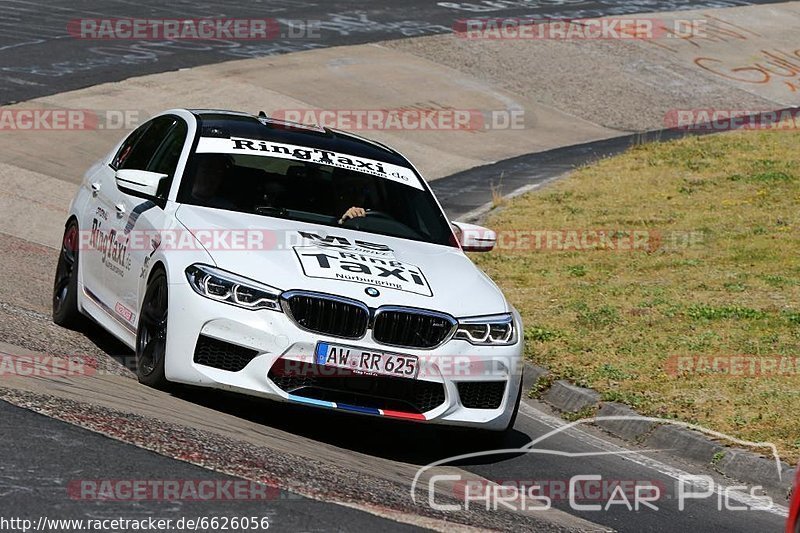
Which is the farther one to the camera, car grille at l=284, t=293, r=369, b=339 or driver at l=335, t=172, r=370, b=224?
driver at l=335, t=172, r=370, b=224

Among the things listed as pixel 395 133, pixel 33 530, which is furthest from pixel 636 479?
pixel 395 133

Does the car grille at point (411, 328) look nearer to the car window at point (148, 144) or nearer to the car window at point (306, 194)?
the car window at point (306, 194)

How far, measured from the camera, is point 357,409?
7.71 meters

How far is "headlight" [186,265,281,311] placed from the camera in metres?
7.64

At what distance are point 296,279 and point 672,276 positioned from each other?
747cm

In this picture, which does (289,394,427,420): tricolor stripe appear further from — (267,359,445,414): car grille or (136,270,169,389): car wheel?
(136,270,169,389): car wheel

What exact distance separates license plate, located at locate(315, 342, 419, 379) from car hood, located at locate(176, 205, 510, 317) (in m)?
0.28

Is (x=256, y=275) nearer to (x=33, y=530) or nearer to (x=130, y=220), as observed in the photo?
(x=130, y=220)

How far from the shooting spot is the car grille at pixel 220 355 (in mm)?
7664

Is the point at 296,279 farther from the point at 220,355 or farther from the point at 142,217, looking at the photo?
the point at 142,217
